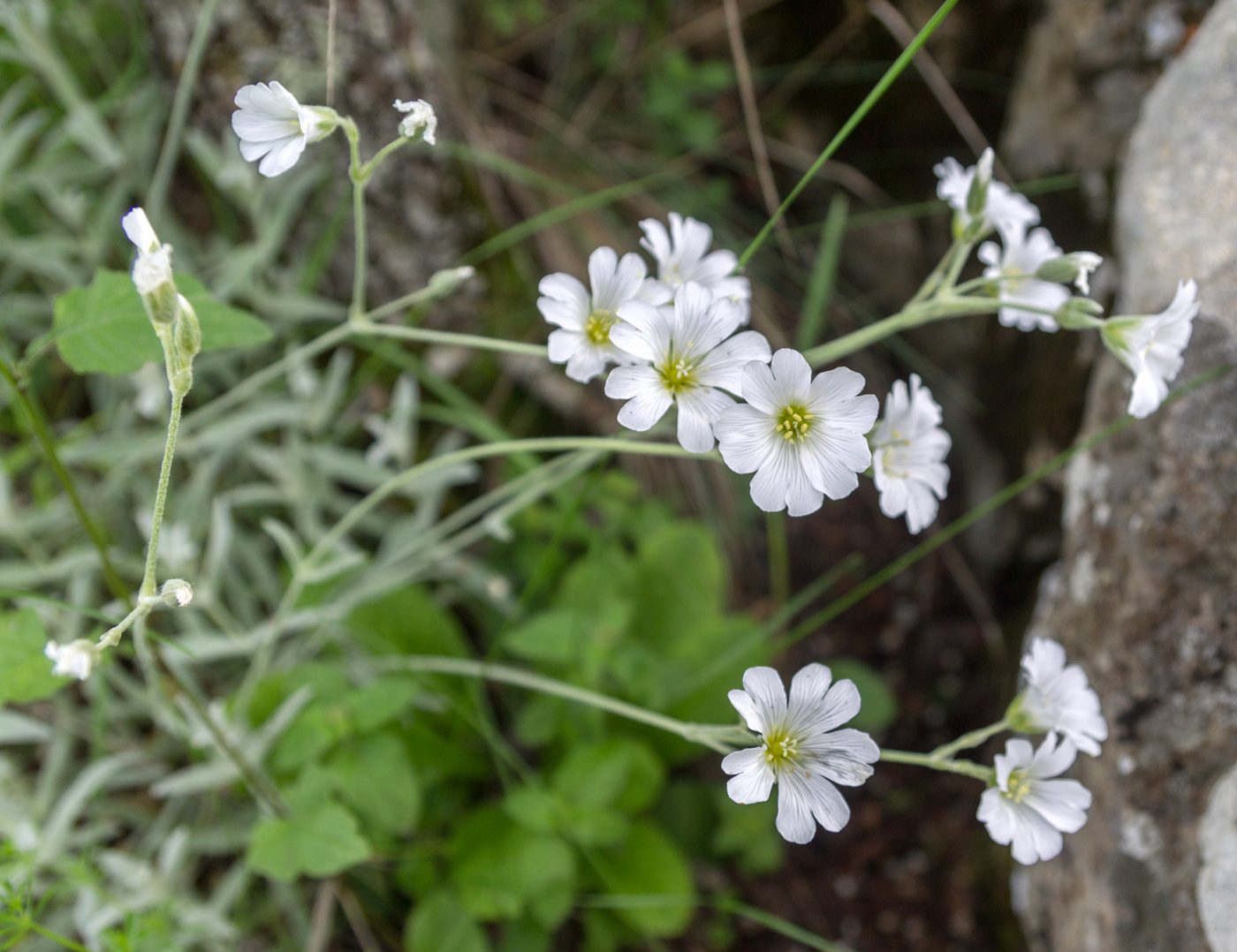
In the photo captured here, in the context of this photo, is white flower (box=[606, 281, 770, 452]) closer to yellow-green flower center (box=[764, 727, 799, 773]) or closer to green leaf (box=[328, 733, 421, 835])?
yellow-green flower center (box=[764, 727, 799, 773])

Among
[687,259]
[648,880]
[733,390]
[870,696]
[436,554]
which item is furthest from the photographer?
[870,696]

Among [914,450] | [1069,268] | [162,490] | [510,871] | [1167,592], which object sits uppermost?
[1069,268]

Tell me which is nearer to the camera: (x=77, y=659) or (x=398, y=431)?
(x=77, y=659)

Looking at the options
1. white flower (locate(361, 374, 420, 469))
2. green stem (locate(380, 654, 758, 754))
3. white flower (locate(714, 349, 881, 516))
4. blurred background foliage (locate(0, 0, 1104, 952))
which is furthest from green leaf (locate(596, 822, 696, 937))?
white flower (locate(714, 349, 881, 516))

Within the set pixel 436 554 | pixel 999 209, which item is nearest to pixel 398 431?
pixel 436 554

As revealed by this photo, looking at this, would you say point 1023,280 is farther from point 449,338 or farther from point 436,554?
point 436,554

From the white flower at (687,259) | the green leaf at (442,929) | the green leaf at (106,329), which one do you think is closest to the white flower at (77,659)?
the green leaf at (106,329)

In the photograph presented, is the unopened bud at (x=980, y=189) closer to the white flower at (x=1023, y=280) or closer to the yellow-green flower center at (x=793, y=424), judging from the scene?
the white flower at (x=1023, y=280)

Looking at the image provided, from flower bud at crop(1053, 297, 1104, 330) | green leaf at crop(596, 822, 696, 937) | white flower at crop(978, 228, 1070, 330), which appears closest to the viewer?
flower bud at crop(1053, 297, 1104, 330)
